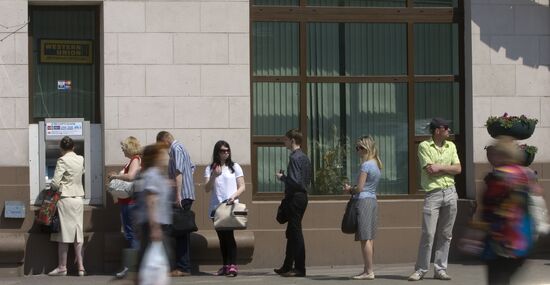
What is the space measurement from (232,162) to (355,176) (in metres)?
1.96

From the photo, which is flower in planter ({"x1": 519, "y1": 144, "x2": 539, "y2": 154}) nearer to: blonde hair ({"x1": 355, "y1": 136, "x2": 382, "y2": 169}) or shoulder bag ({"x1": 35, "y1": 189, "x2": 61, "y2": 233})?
blonde hair ({"x1": 355, "y1": 136, "x2": 382, "y2": 169})

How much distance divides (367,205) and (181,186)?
2.27m

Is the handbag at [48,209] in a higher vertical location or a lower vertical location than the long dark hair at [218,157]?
lower

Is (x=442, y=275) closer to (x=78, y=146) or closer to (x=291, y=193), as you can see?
(x=291, y=193)

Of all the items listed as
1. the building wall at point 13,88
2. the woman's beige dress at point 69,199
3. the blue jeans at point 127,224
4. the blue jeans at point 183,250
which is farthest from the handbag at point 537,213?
the building wall at point 13,88

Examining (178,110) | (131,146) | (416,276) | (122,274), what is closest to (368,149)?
(416,276)

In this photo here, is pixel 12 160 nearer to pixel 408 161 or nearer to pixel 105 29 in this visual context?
pixel 105 29

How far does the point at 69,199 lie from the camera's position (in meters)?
12.5

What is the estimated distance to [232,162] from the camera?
41.4 ft

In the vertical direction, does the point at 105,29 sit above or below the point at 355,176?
above

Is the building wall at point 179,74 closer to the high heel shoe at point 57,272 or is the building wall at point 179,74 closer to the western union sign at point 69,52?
the western union sign at point 69,52

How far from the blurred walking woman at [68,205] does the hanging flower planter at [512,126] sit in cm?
512

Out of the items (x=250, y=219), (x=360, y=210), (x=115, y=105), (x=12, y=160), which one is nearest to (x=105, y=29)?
(x=115, y=105)

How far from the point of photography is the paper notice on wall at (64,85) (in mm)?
13148
